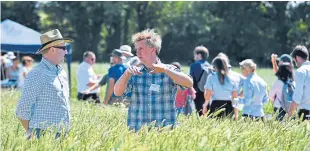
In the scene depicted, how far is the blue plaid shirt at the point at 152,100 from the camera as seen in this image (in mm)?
5141

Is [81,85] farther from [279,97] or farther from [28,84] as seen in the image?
[28,84]

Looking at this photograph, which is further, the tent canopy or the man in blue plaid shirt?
the tent canopy

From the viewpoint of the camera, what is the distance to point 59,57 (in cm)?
532

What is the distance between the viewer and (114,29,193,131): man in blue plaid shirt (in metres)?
5.07

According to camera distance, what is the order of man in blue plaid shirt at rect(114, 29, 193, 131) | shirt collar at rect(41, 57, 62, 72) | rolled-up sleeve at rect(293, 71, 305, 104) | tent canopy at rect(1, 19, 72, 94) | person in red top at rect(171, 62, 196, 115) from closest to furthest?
man in blue plaid shirt at rect(114, 29, 193, 131)
shirt collar at rect(41, 57, 62, 72)
rolled-up sleeve at rect(293, 71, 305, 104)
person in red top at rect(171, 62, 196, 115)
tent canopy at rect(1, 19, 72, 94)

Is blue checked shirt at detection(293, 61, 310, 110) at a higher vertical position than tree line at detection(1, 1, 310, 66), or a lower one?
lower

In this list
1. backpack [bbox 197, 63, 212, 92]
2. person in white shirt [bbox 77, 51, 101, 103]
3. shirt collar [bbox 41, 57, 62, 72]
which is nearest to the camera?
shirt collar [bbox 41, 57, 62, 72]

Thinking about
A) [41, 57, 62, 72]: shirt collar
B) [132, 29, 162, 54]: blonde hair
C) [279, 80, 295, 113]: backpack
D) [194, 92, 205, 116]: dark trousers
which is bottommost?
[194, 92, 205, 116]: dark trousers

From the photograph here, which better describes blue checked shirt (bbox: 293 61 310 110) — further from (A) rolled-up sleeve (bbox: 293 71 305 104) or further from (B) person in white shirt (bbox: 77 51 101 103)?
(B) person in white shirt (bbox: 77 51 101 103)

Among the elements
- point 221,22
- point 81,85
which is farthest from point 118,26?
point 81,85

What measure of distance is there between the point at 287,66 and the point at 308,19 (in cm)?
4318

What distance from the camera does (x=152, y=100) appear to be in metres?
5.15

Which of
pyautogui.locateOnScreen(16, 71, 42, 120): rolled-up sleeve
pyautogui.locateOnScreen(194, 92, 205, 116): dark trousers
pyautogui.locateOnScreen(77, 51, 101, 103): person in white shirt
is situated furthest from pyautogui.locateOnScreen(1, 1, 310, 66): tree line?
pyautogui.locateOnScreen(16, 71, 42, 120): rolled-up sleeve

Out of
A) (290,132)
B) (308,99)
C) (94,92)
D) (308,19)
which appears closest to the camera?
(290,132)
